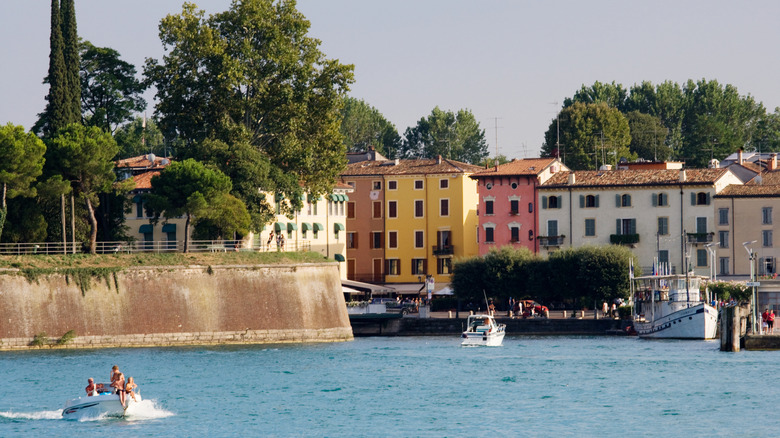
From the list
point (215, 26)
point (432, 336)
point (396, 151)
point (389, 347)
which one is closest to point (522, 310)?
point (432, 336)

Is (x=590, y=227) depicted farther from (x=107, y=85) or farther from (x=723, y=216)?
(x=107, y=85)

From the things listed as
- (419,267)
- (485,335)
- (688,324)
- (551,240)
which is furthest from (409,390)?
(419,267)

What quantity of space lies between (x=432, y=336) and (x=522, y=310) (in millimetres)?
6494

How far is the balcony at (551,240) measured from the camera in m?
97.0

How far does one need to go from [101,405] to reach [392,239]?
62619 mm

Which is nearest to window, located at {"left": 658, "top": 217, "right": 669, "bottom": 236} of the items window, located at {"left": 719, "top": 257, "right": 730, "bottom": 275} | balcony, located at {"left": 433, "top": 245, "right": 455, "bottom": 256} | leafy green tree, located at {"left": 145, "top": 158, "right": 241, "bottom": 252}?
window, located at {"left": 719, "top": 257, "right": 730, "bottom": 275}

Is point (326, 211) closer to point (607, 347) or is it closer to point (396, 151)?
point (607, 347)

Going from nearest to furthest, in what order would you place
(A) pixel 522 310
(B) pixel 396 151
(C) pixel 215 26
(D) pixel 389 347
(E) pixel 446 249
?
(D) pixel 389 347 < (C) pixel 215 26 < (A) pixel 522 310 < (E) pixel 446 249 < (B) pixel 396 151

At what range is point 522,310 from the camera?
88.6m

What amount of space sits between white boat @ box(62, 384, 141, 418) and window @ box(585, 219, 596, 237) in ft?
182

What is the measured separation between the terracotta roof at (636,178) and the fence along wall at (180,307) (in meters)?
24.2

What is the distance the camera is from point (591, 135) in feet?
417

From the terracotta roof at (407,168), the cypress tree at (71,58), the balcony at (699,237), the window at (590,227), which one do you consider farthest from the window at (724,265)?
the cypress tree at (71,58)

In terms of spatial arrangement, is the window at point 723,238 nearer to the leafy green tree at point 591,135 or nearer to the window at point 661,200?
the window at point 661,200
